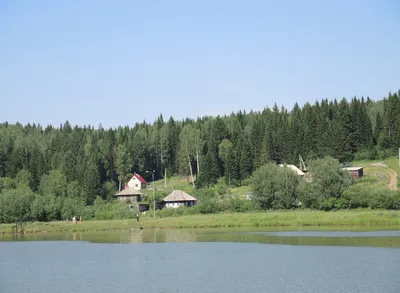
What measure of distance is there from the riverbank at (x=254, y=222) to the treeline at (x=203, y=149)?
31.7 meters

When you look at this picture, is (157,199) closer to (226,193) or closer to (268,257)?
(226,193)

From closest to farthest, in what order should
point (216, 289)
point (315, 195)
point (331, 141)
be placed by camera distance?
point (216, 289), point (315, 195), point (331, 141)

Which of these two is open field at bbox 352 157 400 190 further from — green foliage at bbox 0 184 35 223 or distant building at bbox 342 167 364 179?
green foliage at bbox 0 184 35 223

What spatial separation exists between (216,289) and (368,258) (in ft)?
40.1

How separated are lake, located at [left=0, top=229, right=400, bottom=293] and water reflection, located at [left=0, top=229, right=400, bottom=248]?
0.11m

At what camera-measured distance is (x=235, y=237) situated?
2336 inches

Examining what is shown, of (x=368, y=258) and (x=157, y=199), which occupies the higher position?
(x=157, y=199)

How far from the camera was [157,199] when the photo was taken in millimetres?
110688

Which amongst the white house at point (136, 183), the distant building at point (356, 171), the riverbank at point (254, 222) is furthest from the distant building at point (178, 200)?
the white house at point (136, 183)

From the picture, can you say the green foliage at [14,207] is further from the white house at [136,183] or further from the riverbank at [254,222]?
the white house at [136,183]

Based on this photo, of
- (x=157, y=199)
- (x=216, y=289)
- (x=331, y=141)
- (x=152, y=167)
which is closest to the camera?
(x=216, y=289)

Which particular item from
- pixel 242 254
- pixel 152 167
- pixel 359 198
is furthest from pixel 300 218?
pixel 152 167

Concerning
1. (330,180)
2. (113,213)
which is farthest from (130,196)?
(330,180)

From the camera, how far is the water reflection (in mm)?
49438
